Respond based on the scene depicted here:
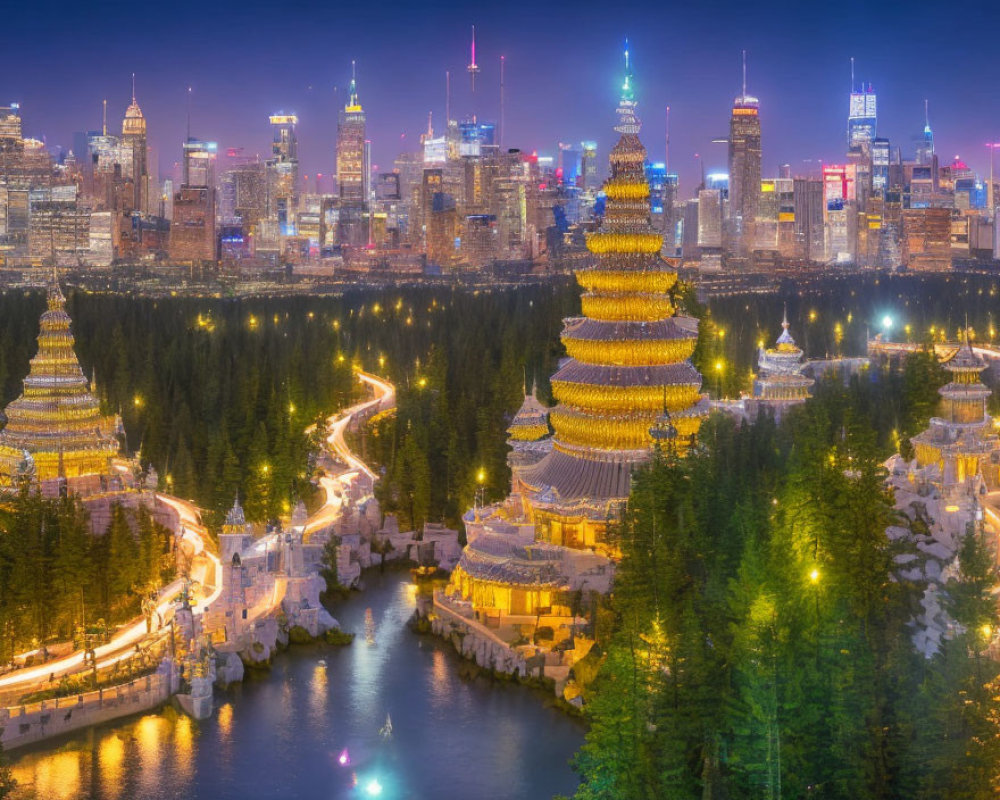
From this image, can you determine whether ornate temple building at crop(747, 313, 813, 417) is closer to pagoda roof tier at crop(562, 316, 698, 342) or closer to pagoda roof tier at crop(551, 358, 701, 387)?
pagoda roof tier at crop(562, 316, 698, 342)

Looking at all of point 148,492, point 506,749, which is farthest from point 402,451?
point 506,749

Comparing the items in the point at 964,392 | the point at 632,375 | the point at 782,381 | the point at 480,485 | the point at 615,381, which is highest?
the point at 632,375

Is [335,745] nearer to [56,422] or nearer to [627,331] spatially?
[627,331]

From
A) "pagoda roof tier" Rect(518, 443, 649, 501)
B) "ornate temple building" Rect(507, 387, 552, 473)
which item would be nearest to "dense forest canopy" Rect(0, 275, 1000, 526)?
"ornate temple building" Rect(507, 387, 552, 473)

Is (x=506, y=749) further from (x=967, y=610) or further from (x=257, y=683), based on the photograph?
(x=967, y=610)

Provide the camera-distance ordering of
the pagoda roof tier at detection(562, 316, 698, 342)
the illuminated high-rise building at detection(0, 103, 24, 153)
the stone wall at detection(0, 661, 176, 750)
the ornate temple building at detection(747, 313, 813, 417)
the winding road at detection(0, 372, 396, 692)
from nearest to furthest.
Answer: the stone wall at detection(0, 661, 176, 750) < the winding road at detection(0, 372, 396, 692) < the pagoda roof tier at detection(562, 316, 698, 342) < the ornate temple building at detection(747, 313, 813, 417) < the illuminated high-rise building at detection(0, 103, 24, 153)

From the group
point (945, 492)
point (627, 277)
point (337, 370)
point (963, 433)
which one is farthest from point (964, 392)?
point (337, 370)

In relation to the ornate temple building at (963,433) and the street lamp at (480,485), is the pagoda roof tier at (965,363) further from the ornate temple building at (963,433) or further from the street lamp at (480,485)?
the street lamp at (480,485)
